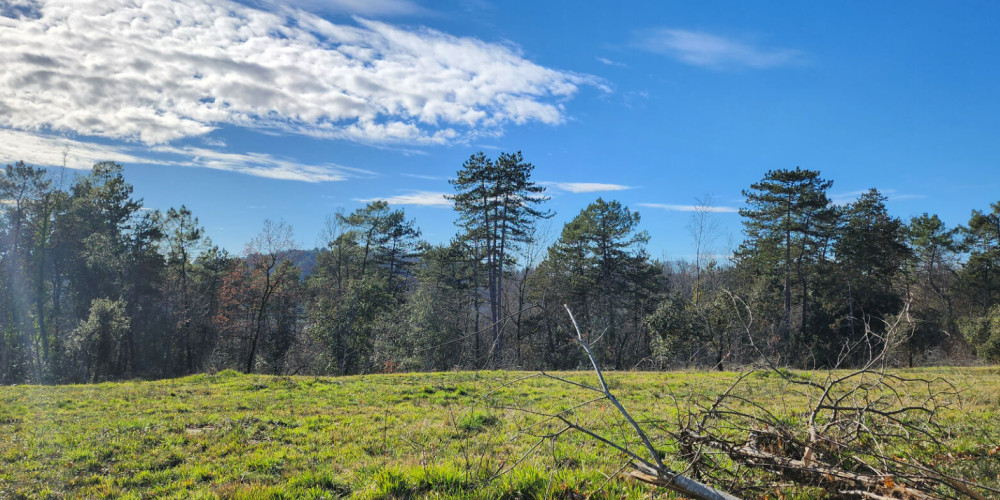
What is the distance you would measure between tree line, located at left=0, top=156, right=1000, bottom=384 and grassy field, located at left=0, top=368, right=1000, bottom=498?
13328 millimetres

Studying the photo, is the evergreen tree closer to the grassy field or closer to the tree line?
the tree line

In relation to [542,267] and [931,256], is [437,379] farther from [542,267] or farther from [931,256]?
[931,256]

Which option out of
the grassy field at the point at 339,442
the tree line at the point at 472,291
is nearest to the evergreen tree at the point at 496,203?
the tree line at the point at 472,291

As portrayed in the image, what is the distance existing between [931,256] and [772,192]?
17.1 metres

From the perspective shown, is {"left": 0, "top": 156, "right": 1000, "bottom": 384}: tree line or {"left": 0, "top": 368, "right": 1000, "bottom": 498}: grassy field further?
{"left": 0, "top": 156, "right": 1000, "bottom": 384}: tree line

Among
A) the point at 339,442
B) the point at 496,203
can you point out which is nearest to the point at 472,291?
the point at 496,203

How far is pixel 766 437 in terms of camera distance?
12.6ft

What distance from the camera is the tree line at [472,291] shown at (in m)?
26.6

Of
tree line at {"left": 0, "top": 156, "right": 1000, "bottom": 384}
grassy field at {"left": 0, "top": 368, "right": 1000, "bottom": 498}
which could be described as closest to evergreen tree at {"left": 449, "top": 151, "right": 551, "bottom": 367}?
tree line at {"left": 0, "top": 156, "right": 1000, "bottom": 384}

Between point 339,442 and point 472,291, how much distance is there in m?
27.1

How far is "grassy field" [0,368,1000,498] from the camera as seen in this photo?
4164 millimetres

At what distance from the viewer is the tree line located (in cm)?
2661

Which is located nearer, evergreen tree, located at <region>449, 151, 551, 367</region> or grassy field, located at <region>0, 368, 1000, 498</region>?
grassy field, located at <region>0, 368, 1000, 498</region>

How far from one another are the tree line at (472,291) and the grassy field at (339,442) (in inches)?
525
